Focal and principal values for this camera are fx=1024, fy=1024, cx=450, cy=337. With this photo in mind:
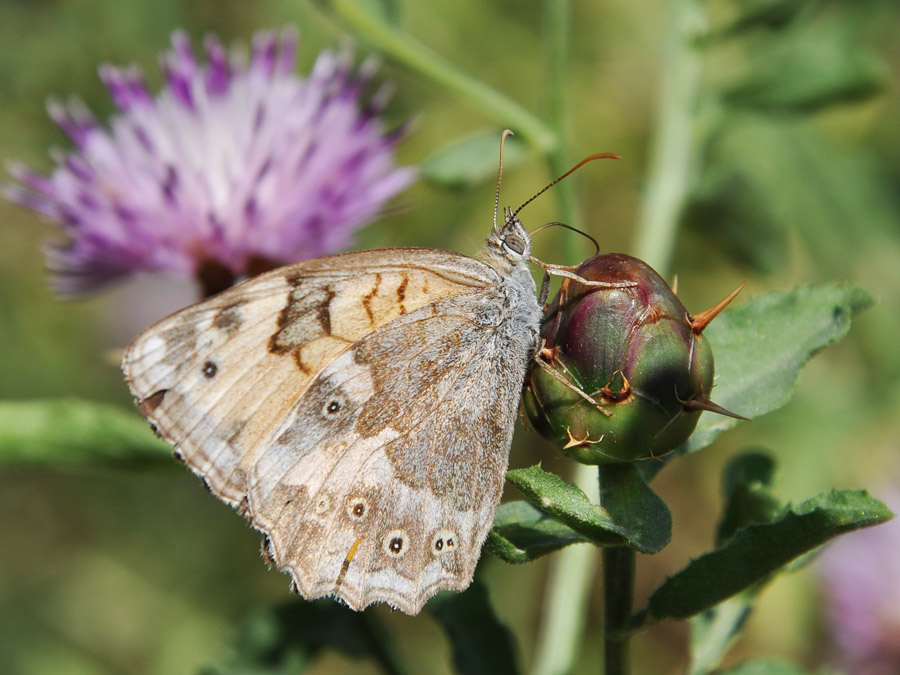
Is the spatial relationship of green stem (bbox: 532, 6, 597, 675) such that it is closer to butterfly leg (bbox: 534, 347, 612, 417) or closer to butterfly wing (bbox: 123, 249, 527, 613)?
butterfly wing (bbox: 123, 249, 527, 613)

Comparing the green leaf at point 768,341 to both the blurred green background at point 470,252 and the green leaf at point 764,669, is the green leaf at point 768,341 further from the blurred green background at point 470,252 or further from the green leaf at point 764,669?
the blurred green background at point 470,252

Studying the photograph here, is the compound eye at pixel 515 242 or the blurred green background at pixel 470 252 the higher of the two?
the compound eye at pixel 515 242

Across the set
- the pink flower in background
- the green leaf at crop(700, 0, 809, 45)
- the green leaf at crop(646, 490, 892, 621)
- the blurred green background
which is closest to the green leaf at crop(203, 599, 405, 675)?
the green leaf at crop(646, 490, 892, 621)

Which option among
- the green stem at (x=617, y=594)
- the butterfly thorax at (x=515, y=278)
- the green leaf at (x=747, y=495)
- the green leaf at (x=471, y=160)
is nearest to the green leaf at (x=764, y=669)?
the green leaf at (x=747, y=495)

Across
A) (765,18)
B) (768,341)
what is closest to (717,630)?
(768,341)

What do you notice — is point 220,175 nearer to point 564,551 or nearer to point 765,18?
point 564,551

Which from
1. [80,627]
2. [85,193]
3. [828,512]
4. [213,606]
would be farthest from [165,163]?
[80,627]
